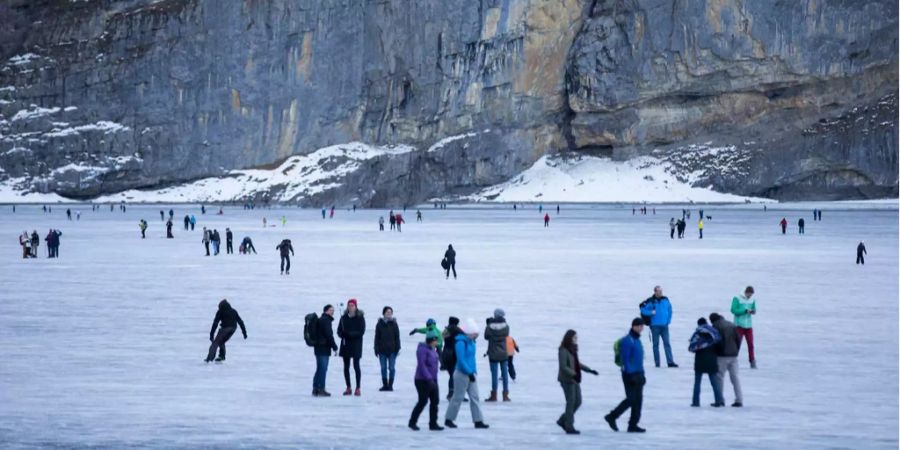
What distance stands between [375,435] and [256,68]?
458ft

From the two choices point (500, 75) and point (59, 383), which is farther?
point (500, 75)

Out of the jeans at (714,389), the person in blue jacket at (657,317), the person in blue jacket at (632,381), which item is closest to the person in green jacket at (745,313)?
the person in blue jacket at (657,317)

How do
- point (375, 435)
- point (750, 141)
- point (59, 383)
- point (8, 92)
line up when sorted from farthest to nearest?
1. point (8, 92)
2. point (750, 141)
3. point (59, 383)
4. point (375, 435)

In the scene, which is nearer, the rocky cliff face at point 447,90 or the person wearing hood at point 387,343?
the person wearing hood at point 387,343

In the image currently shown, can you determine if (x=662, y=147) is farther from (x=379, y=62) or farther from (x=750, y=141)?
(x=379, y=62)

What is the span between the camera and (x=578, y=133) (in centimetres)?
14575

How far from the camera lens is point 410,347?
20875 mm

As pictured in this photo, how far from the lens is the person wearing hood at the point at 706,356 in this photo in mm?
15305

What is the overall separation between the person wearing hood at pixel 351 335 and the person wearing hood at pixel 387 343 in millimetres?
217

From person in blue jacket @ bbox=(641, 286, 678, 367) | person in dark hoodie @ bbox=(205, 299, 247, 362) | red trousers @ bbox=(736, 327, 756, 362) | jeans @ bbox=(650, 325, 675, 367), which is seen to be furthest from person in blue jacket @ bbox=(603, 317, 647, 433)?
person in dark hoodie @ bbox=(205, 299, 247, 362)

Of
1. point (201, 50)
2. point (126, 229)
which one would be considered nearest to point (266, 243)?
point (126, 229)

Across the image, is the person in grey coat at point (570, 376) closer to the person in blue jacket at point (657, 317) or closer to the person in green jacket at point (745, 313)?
the person in green jacket at point (745, 313)

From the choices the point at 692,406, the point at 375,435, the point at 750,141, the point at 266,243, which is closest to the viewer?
the point at 375,435

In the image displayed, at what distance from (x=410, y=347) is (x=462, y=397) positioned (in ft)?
21.5
